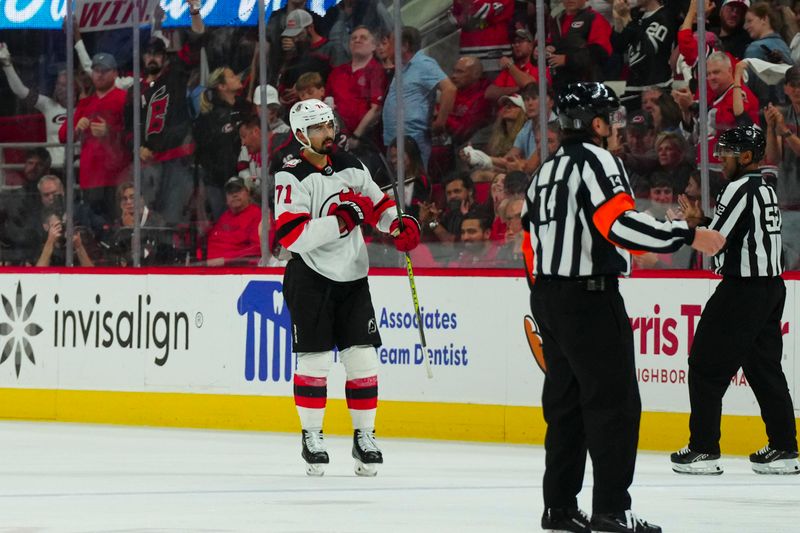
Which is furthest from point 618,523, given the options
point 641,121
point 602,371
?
point 641,121

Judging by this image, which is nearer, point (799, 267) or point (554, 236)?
point (554, 236)

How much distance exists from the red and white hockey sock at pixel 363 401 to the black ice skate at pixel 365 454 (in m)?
0.04

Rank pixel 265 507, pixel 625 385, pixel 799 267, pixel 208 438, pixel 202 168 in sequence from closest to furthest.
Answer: pixel 625 385
pixel 265 507
pixel 799 267
pixel 208 438
pixel 202 168

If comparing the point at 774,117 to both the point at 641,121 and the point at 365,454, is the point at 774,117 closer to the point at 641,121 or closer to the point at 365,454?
the point at 641,121

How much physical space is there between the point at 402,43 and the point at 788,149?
93.7 inches

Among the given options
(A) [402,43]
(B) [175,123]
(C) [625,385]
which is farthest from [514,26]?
(C) [625,385]

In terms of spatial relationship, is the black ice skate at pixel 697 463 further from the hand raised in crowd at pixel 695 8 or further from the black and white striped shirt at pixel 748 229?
the hand raised in crowd at pixel 695 8

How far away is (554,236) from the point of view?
15.0 ft

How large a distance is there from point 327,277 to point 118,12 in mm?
4115

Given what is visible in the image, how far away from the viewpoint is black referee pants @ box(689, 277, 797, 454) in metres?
6.53

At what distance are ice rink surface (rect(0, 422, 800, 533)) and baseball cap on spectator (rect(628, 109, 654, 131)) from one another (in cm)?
179

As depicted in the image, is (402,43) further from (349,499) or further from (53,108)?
(349,499)

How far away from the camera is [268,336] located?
29.3 ft

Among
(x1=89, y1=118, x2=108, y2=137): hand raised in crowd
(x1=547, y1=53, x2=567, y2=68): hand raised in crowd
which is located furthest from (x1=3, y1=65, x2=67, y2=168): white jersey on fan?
(x1=547, y1=53, x2=567, y2=68): hand raised in crowd
